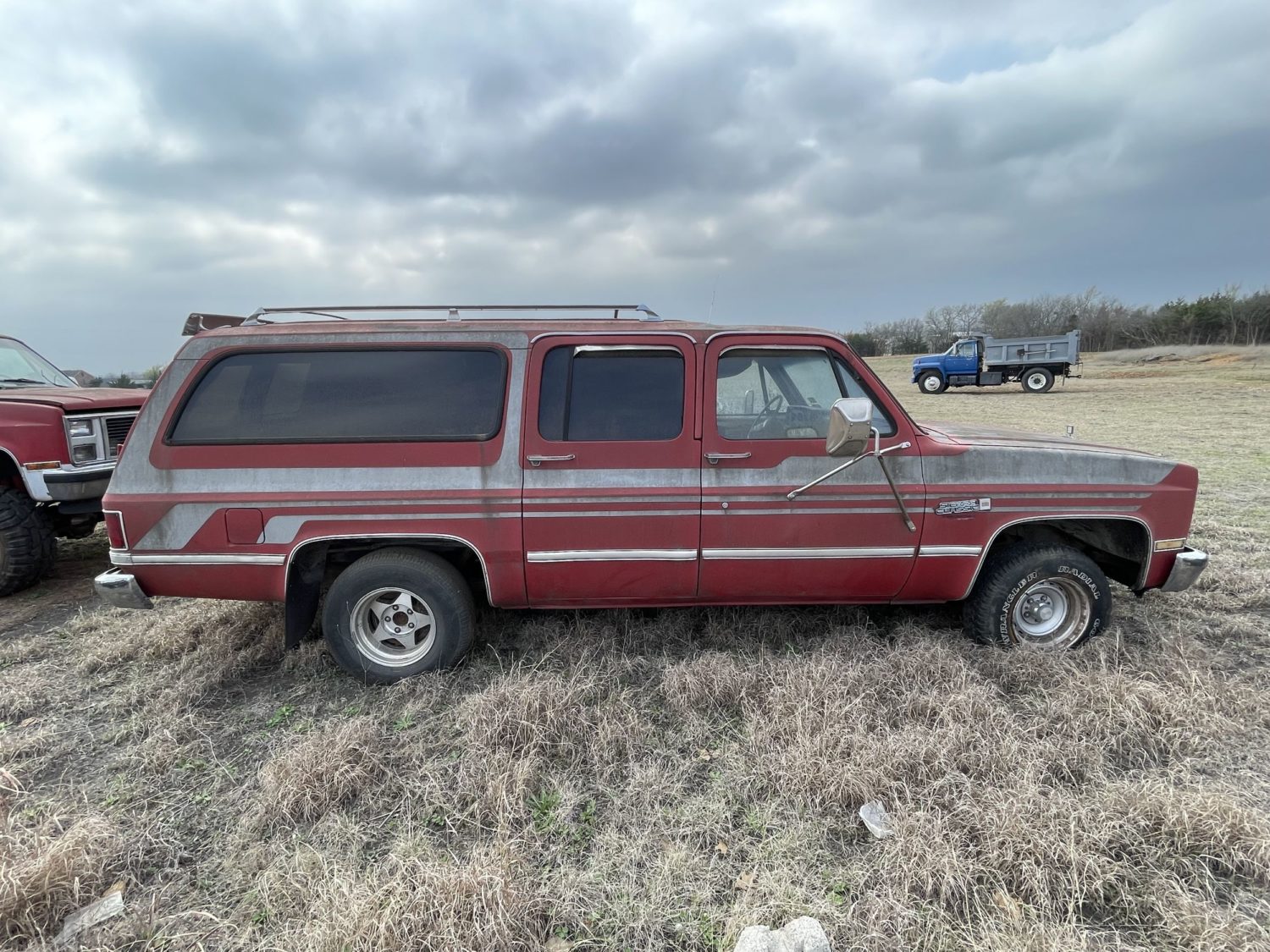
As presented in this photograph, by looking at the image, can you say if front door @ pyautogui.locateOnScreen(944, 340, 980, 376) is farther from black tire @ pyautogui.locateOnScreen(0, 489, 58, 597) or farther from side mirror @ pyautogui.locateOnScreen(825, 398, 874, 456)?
black tire @ pyautogui.locateOnScreen(0, 489, 58, 597)

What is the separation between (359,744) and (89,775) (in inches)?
45.5

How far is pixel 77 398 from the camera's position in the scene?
511 centimetres

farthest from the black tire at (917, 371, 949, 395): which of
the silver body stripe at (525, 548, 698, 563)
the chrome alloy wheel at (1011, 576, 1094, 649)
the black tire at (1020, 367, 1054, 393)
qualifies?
the silver body stripe at (525, 548, 698, 563)

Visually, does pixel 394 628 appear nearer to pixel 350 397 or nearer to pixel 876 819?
pixel 350 397

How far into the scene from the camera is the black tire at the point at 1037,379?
83.1ft

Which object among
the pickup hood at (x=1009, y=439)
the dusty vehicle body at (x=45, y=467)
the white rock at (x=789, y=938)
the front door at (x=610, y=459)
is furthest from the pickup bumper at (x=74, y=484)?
the pickup hood at (x=1009, y=439)

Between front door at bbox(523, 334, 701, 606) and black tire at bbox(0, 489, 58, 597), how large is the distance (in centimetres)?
424

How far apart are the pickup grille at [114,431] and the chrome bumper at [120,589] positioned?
235cm

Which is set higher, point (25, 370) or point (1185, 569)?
point (25, 370)

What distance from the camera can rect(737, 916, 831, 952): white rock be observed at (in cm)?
189

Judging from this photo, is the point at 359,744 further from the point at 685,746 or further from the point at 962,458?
the point at 962,458

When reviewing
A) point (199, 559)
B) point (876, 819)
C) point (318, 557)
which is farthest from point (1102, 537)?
point (199, 559)

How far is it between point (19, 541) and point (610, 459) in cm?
473

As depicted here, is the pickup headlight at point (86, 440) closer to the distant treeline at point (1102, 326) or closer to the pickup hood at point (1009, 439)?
the pickup hood at point (1009, 439)
